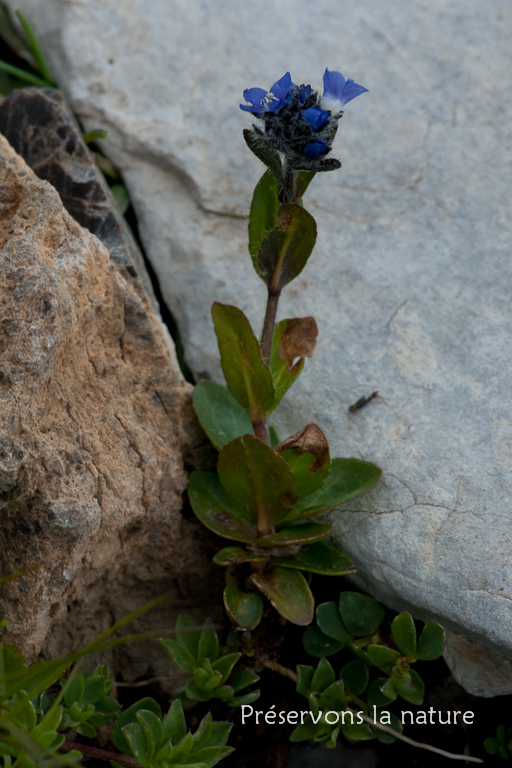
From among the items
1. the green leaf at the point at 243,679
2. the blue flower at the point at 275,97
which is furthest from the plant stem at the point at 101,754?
the blue flower at the point at 275,97

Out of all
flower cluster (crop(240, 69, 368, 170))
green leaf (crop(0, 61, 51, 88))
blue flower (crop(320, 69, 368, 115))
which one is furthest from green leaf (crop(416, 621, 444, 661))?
green leaf (crop(0, 61, 51, 88))

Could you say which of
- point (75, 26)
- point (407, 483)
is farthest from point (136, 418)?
point (75, 26)

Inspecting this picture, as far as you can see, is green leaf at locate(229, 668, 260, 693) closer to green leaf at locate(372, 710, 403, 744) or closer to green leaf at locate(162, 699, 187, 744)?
green leaf at locate(162, 699, 187, 744)

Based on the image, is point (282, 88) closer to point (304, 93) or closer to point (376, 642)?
point (304, 93)

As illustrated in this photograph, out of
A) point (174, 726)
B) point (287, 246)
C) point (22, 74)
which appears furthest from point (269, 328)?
point (22, 74)

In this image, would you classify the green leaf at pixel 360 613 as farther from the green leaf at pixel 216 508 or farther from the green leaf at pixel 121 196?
the green leaf at pixel 121 196

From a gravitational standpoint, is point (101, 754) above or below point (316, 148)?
below
